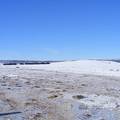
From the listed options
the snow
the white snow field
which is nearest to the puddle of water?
the snow

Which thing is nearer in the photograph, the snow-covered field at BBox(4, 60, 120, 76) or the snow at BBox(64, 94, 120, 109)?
the snow at BBox(64, 94, 120, 109)

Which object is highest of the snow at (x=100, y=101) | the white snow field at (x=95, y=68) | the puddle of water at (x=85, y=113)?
the white snow field at (x=95, y=68)

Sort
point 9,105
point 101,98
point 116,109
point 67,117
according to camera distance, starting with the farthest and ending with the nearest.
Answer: point 101,98, point 9,105, point 116,109, point 67,117

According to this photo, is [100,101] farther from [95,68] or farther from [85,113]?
[95,68]

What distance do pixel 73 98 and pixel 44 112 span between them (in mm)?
4696

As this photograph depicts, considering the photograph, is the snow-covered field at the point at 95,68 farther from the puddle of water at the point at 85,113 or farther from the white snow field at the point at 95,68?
the puddle of water at the point at 85,113

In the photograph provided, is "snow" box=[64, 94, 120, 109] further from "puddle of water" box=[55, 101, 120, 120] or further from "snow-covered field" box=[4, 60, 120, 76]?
"snow-covered field" box=[4, 60, 120, 76]

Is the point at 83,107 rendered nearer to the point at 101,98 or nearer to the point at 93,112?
the point at 93,112

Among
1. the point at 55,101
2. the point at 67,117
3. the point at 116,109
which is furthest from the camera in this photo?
the point at 55,101

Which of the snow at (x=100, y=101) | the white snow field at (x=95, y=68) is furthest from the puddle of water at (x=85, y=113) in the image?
the white snow field at (x=95, y=68)

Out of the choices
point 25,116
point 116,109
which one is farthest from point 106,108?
point 25,116

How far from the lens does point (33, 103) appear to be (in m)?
14.2

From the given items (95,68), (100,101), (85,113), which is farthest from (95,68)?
(85,113)

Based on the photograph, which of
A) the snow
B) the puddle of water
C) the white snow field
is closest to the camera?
the puddle of water
